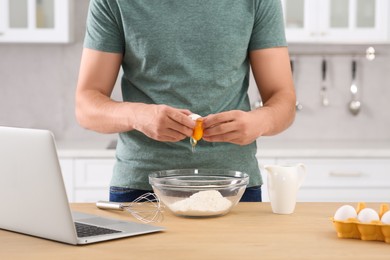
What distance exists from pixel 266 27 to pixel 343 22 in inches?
72.5

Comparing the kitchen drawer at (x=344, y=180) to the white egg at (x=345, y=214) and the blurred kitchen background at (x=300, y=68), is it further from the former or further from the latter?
the white egg at (x=345, y=214)

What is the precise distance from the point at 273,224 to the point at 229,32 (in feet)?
2.39

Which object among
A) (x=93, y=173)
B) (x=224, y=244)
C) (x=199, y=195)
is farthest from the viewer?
(x=93, y=173)

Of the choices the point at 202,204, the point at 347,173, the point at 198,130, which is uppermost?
the point at 198,130

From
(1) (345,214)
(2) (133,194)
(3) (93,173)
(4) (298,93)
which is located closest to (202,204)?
(1) (345,214)

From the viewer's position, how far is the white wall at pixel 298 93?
14.5ft

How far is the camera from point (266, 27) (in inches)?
92.4

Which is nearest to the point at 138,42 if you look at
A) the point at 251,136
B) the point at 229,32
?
the point at 229,32

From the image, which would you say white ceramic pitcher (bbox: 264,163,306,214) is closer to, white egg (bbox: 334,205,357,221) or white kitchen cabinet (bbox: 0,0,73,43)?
white egg (bbox: 334,205,357,221)

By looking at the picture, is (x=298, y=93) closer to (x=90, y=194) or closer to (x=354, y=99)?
(x=354, y=99)

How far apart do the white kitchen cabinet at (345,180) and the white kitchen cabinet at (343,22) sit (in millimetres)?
677

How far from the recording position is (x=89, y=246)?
1.58m

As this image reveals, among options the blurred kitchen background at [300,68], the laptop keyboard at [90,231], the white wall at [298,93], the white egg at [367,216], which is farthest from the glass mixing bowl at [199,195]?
the white wall at [298,93]

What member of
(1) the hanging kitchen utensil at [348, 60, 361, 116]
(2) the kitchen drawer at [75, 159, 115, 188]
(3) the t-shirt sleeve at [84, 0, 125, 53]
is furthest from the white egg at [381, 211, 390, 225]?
(1) the hanging kitchen utensil at [348, 60, 361, 116]
